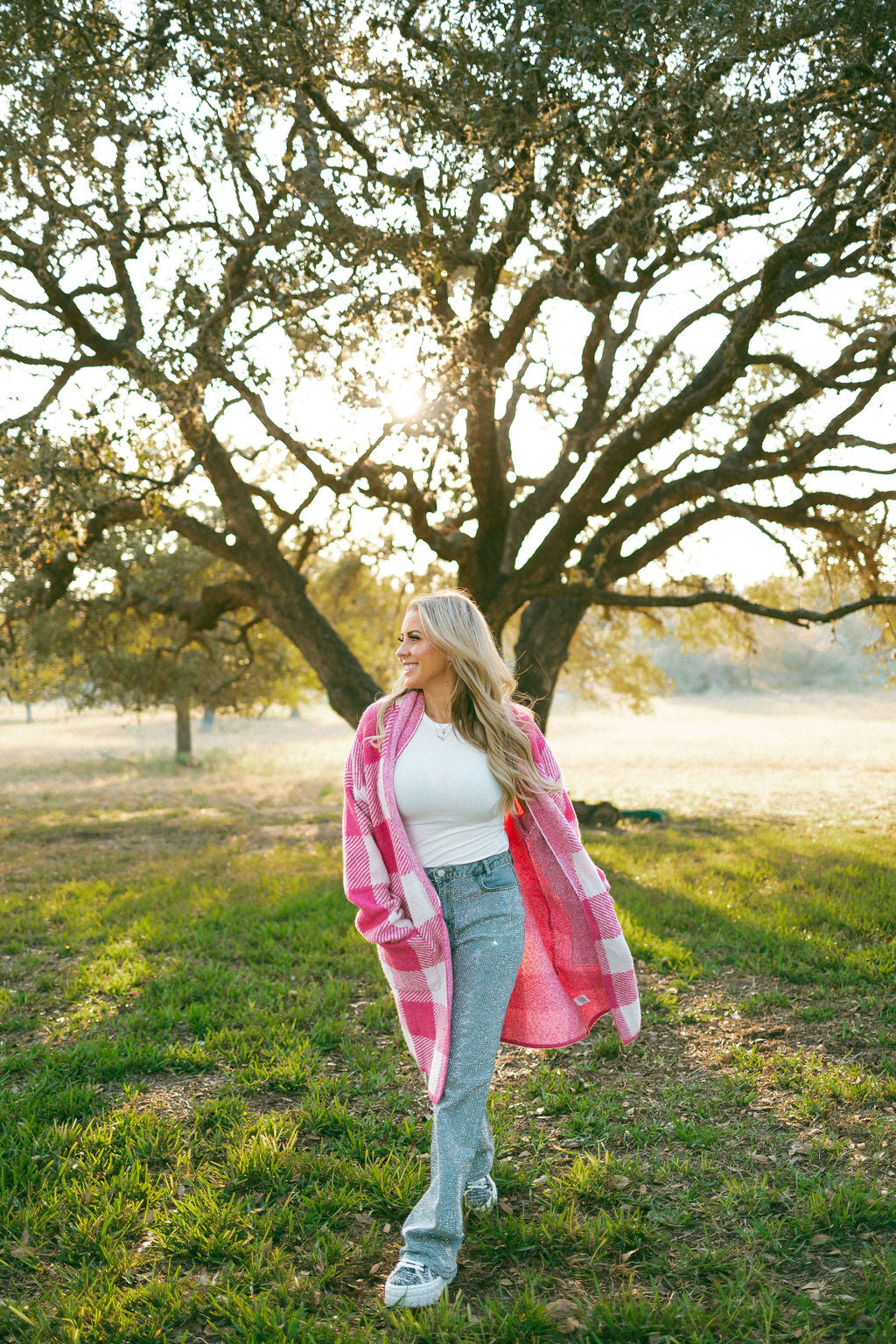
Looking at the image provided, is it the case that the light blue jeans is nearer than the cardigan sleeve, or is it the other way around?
the light blue jeans

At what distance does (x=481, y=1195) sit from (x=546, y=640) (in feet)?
33.6

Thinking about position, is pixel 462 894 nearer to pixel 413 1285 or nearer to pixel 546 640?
pixel 413 1285

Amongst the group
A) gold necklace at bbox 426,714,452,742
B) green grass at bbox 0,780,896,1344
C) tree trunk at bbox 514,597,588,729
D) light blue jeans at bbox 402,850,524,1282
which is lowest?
green grass at bbox 0,780,896,1344

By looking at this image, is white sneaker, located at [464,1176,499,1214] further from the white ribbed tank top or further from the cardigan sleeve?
the white ribbed tank top

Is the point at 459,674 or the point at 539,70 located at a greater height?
the point at 539,70

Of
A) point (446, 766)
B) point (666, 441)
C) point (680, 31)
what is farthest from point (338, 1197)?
point (666, 441)

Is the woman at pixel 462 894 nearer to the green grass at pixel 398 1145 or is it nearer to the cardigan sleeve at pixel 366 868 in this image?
the cardigan sleeve at pixel 366 868

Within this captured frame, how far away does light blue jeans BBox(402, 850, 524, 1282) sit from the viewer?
10.4 feet

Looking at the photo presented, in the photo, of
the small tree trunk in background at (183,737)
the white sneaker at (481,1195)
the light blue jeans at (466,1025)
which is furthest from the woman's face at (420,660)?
the small tree trunk in background at (183,737)

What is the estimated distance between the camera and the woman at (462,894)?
3.22 m

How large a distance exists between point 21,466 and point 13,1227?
674 cm

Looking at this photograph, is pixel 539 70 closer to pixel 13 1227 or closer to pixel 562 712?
pixel 13 1227

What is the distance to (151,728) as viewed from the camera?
61.6m

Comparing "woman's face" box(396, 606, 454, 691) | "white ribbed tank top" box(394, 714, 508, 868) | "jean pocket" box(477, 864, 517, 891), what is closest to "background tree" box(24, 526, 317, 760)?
"woman's face" box(396, 606, 454, 691)
